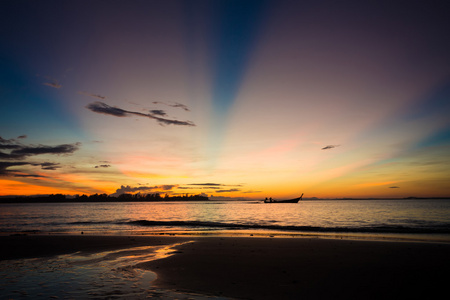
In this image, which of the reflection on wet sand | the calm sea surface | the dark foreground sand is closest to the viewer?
the reflection on wet sand

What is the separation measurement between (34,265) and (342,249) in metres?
16.5

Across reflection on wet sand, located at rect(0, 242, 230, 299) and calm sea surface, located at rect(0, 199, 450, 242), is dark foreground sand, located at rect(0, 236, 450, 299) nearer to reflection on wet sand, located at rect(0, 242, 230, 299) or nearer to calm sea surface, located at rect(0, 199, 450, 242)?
reflection on wet sand, located at rect(0, 242, 230, 299)

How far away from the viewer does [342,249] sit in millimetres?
15773

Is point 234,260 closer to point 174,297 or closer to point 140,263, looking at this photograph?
point 140,263

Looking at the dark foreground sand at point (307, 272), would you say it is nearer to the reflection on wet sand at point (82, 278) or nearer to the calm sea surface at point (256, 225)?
the reflection on wet sand at point (82, 278)

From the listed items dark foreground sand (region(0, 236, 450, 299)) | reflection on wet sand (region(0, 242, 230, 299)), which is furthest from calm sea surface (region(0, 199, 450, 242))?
reflection on wet sand (region(0, 242, 230, 299))

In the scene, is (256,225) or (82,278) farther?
(256,225)

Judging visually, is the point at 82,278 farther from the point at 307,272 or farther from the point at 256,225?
the point at 256,225

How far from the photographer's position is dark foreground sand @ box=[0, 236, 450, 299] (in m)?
8.19

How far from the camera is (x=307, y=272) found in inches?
410

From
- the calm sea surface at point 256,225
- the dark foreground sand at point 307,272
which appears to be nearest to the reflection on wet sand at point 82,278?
the dark foreground sand at point 307,272

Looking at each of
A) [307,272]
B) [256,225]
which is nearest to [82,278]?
[307,272]

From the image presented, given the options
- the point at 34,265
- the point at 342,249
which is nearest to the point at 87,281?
the point at 34,265

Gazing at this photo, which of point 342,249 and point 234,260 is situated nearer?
point 234,260
